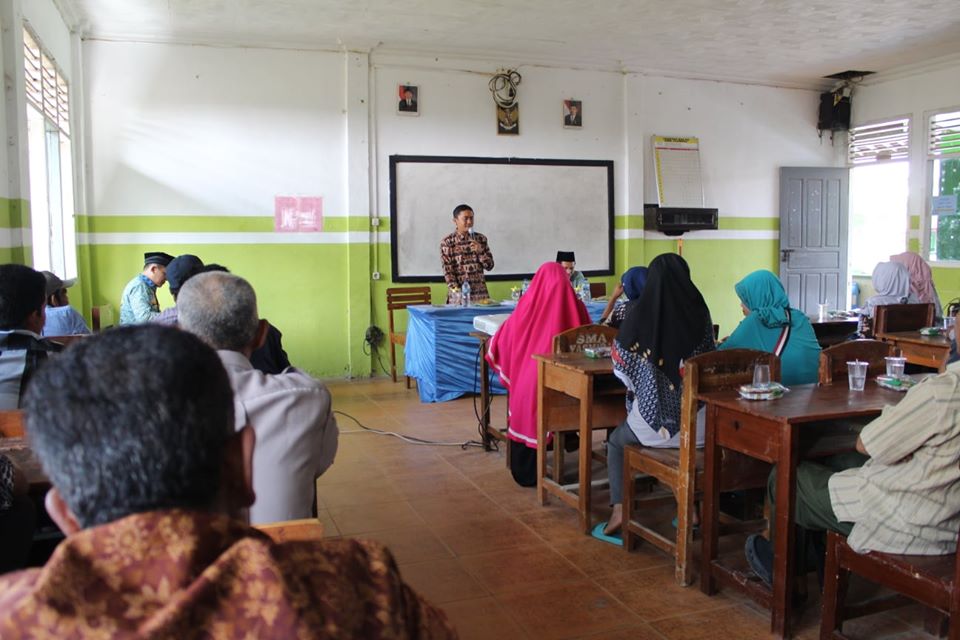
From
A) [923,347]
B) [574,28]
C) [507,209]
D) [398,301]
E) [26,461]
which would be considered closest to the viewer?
[26,461]

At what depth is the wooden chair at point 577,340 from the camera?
12.6 ft

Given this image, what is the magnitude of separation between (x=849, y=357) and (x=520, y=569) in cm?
151

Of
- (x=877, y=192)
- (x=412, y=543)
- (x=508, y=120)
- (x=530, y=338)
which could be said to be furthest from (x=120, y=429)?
(x=877, y=192)

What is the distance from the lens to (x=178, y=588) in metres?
0.74

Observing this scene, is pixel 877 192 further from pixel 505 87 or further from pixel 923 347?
pixel 923 347

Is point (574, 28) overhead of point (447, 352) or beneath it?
overhead

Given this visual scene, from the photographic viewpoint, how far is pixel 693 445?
111 inches

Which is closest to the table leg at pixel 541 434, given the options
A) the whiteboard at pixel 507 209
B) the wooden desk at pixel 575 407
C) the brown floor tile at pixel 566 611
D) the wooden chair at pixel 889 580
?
the wooden desk at pixel 575 407

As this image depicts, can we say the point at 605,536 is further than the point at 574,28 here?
No

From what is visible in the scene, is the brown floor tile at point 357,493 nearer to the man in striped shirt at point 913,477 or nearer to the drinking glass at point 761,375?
the drinking glass at point 761,375

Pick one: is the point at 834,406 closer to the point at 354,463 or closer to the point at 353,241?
the point at 354,463

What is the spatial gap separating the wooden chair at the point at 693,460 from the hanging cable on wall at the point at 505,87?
536 cm

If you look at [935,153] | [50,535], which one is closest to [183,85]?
[50,535]

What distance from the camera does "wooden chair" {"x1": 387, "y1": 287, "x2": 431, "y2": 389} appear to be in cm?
730
